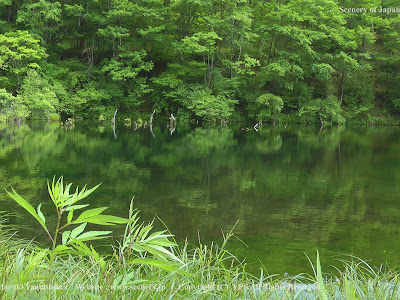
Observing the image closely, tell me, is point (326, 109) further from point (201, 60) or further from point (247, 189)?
point (247, 189)

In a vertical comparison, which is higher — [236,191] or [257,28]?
[257,28]

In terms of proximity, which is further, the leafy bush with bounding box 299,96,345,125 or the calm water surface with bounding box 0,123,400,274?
the leafy bush with bounding box 299,96,345,125

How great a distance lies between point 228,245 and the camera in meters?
4.82

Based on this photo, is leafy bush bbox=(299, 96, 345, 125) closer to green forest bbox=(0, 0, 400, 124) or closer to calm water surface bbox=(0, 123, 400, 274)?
green forest bbox=(0, 0, 400, 124)

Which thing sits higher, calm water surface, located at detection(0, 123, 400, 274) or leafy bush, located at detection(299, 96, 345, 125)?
leafy bush, located at detection(299, 96, 345, 125)

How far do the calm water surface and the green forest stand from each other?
10820 millimetres

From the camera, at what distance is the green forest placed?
2459cm

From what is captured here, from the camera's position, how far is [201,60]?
2928cm

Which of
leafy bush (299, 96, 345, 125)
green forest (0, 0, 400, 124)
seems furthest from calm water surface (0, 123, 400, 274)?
leafy bush (299, 96, 345, 125)

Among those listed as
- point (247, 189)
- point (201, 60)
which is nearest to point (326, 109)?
point (201, 60)

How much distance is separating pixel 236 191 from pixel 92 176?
3090mm

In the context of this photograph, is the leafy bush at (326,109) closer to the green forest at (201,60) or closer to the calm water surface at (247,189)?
the green forest at (201,60)

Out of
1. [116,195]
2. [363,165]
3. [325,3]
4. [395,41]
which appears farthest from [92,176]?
[395,41]

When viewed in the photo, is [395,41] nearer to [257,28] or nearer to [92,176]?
[257,28]
